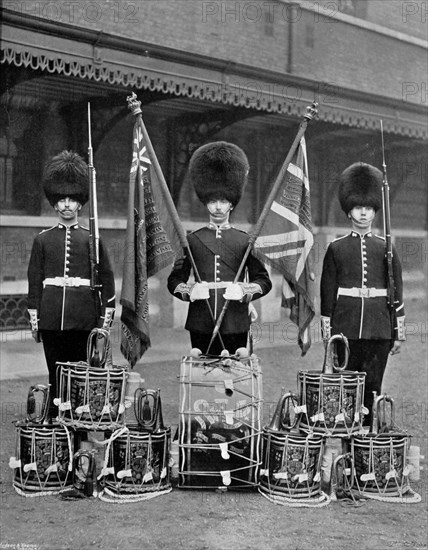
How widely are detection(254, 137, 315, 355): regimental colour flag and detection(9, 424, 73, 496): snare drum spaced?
1630 millimetres

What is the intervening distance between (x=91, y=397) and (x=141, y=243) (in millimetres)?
989

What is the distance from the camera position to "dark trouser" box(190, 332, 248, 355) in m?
5.04

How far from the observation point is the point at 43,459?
462cm

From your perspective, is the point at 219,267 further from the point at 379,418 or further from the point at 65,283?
the point at 379,418

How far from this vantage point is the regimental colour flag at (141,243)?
15.9 feet

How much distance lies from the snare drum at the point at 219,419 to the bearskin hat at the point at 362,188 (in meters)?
1.42

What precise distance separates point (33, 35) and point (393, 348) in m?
5.08

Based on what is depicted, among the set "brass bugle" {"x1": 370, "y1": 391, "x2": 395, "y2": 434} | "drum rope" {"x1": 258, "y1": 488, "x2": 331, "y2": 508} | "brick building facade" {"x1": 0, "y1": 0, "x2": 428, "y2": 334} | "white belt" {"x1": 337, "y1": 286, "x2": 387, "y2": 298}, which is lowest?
"drum rope" {"x1": 258, "y1": 488, "x2": 331, "y2": 508}

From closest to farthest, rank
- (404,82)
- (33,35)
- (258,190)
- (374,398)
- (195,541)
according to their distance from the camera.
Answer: (195,541) → (374,398) → (33,35) → (258,190) → (404,82)

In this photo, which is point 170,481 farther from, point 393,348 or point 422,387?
point 422,387

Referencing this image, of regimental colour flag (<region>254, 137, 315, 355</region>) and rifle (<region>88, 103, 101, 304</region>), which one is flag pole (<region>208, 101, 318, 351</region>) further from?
rifle (<region>88, 103, 101, 304</region>)

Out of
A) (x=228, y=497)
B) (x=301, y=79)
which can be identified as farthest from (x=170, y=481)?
(x=301, y=79)

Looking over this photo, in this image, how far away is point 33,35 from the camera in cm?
813

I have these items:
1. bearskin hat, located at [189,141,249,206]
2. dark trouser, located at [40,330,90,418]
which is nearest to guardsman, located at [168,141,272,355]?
bearskin hat, located at [189,141,249,206]
